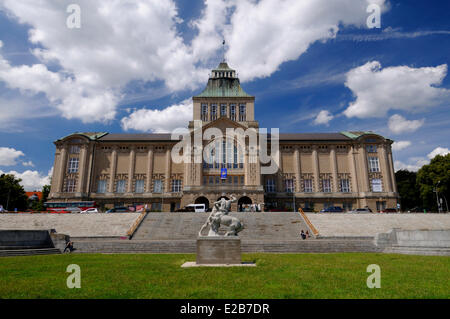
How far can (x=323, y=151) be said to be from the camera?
198 feet

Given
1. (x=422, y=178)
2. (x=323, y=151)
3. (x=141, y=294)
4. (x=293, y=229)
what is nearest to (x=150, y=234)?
(x=293, y=229)

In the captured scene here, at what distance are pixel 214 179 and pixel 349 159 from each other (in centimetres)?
2900

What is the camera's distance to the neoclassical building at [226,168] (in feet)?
180

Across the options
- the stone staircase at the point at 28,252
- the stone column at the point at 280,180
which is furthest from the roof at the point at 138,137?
the stone staircase at the point at 28,252

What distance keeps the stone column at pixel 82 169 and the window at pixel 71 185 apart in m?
1.25

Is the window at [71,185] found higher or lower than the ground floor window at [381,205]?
higher

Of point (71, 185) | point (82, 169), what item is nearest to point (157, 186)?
point (82, 169)

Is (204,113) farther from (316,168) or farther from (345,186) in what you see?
(345,186)

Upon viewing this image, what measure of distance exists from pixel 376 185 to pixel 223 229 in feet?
133

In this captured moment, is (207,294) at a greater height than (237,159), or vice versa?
(237,159)

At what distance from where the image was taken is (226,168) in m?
54.5

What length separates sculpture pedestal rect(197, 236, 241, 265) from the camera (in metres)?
14.1

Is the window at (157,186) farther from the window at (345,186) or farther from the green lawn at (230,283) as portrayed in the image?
the green lawn at (230,283)

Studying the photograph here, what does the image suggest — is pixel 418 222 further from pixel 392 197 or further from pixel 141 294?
pixel 141 294
